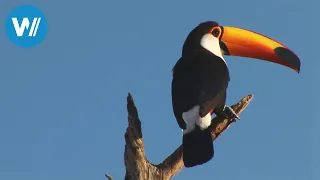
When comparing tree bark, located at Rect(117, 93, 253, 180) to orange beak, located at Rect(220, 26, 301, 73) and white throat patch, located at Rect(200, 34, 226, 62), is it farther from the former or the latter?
orange beak, located at Rect(220, 26, 301, 73)

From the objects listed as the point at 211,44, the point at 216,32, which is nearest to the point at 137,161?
the point at 211,44

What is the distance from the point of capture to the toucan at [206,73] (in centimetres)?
663

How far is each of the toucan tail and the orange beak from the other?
1.97m

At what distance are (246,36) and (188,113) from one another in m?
2.13

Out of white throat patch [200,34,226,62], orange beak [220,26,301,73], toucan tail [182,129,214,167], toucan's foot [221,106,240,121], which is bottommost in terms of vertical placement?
toucan tail [182,129,214,167]

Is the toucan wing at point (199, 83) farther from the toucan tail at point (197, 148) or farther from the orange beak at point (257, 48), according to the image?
the orange beak at point (257, 48)

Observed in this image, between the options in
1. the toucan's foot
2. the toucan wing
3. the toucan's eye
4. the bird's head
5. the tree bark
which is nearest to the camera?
the tree bark

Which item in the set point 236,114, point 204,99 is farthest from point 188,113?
point 236,114

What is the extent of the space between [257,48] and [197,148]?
2.39 meters

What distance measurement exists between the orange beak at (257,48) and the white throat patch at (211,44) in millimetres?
379

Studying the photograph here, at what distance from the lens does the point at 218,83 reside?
7.07 m

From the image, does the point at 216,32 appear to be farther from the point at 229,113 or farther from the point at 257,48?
the point at 229,113

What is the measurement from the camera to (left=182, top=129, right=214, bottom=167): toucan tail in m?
6.52

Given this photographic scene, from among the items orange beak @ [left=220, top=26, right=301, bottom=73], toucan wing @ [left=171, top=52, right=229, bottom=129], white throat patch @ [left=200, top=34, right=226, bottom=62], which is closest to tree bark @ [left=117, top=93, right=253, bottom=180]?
toucan wing @ [left=171, top=52, right=229, bottom=129]
